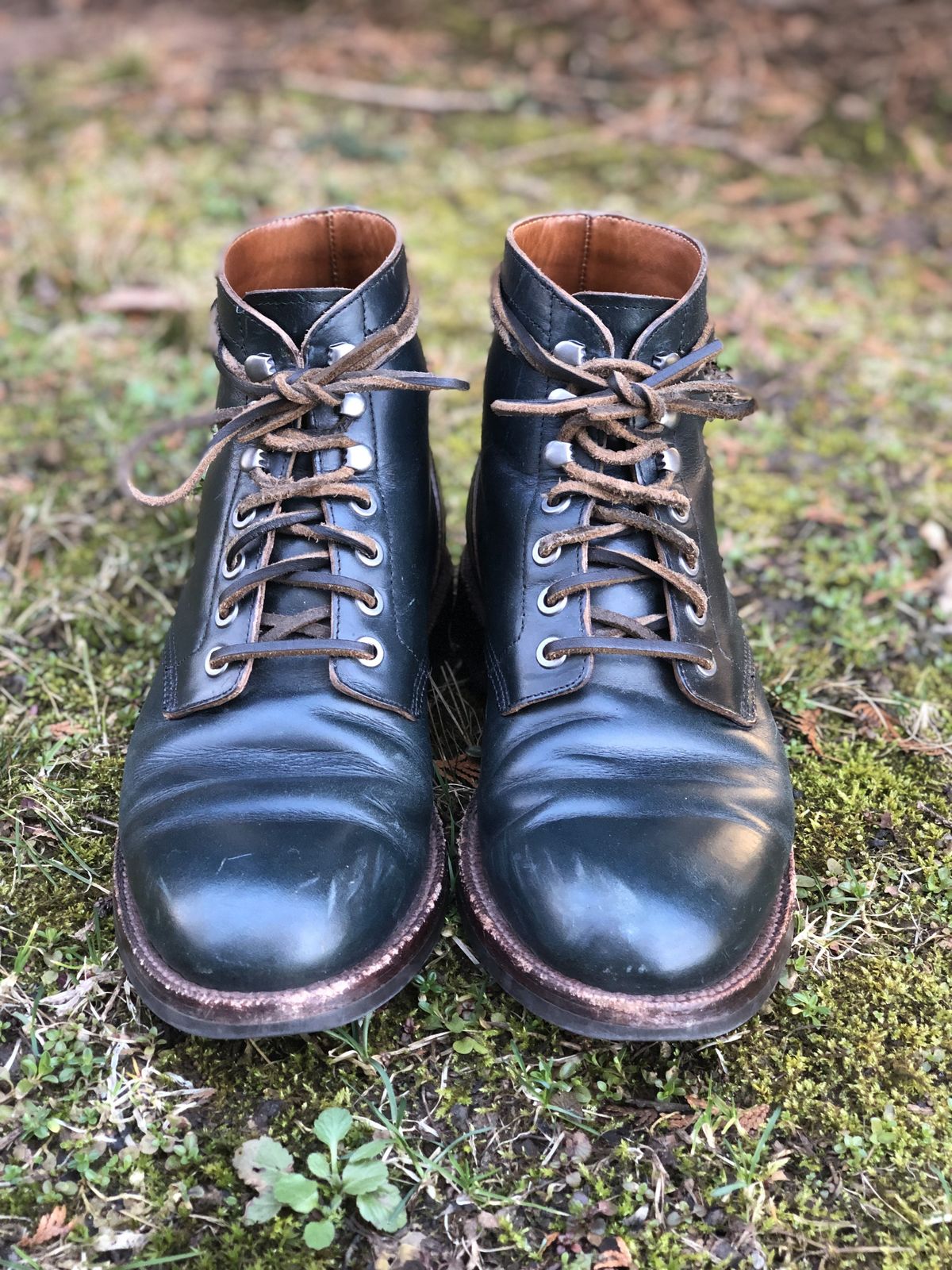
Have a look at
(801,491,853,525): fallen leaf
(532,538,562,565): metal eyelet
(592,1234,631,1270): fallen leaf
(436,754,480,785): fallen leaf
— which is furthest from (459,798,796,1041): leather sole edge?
(801,491,853,525): fallen leaf

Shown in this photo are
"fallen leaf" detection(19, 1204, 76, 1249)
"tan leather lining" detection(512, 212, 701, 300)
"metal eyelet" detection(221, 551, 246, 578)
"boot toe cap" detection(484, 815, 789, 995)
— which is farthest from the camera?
"tan leather lining" detection(512, 212, 701, 300)

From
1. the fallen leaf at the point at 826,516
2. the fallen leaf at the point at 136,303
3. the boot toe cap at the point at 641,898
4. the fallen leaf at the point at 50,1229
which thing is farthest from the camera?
the fallen leaf at the point at 136,303

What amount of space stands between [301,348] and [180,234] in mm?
2892

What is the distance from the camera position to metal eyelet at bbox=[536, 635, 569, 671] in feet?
6.48

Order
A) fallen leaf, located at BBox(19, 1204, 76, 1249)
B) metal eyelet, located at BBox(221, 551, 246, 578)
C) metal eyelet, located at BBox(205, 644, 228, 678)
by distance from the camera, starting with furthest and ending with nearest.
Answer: metal eyelet, located at BBox(221, 551, 246, 578) → metal eyelet, located at BBox(205, 644, 228, 678) → fallen leaf, located at BBox(19, 1204, 76, 1249)

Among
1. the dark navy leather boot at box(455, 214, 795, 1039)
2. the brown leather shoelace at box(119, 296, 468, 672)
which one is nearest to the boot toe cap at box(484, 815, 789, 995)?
the dark navy leather boot at box(455, 214, 795, 1039)

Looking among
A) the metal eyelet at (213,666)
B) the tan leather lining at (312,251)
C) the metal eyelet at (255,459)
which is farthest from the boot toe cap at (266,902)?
the tan leather lining at (312,251)

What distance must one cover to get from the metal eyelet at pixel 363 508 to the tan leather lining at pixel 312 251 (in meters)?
0.53

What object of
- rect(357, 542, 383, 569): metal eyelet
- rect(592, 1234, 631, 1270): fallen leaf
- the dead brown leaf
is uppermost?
rect(357, 542, 383, 569): metal eyelet

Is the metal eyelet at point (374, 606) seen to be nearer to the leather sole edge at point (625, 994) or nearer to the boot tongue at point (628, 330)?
the boot tongue at point (628, 330)

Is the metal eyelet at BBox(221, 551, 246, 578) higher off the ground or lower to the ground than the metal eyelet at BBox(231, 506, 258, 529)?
lower

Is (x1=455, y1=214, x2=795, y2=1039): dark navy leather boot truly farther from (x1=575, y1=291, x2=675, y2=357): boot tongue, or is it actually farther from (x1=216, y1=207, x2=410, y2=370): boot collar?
(x1=216, y1=207, x2=410, y2=370): boot collar

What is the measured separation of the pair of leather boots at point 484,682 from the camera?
5.52 ft

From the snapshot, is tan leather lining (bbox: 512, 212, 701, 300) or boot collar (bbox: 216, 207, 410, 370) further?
tan leather lining (bbox: 512, 212, 701, 300)
